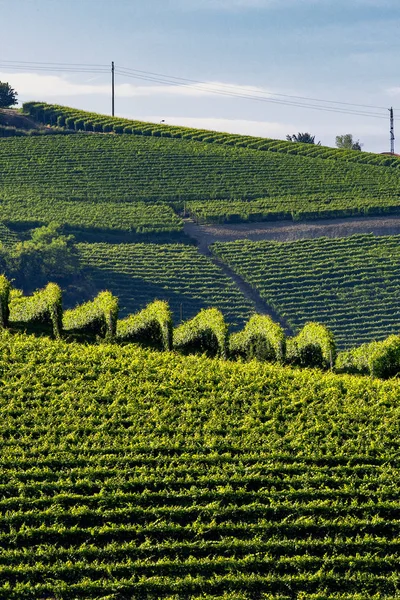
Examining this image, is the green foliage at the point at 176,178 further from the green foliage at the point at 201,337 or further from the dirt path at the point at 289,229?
the green foliage at the point at 201,337

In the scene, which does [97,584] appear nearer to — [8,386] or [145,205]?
[8,386]

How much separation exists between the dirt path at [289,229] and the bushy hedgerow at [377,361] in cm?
3574

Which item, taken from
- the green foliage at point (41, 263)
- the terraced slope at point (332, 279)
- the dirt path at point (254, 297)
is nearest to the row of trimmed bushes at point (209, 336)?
the terraced slope at point (332, 279)

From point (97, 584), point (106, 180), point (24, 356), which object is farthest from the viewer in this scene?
point (106, 180)

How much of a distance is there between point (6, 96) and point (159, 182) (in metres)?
28.1

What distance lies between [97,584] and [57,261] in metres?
42.7

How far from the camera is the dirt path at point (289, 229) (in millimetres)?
65875

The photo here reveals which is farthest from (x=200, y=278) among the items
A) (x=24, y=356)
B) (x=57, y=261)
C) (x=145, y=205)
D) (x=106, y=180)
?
(x=24, y=356)

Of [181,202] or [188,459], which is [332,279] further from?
[188,459]

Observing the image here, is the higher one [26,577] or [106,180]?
[106,180]

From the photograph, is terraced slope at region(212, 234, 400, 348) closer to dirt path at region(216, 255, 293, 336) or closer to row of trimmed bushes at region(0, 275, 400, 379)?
dirt path at region(216, 255, 293, 336)

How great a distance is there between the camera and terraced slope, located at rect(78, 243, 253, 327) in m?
56.6

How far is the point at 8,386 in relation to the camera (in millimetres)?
25188

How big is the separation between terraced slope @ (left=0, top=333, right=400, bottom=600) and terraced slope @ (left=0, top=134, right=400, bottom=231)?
4140 centimetres
